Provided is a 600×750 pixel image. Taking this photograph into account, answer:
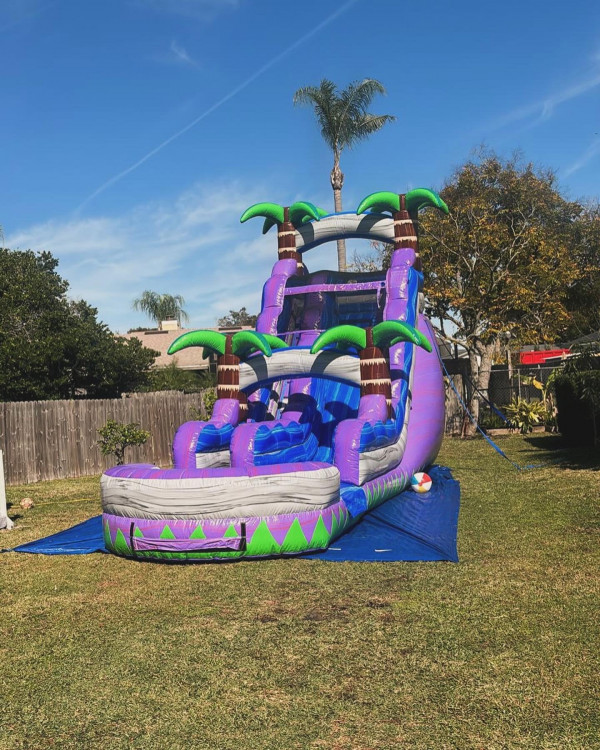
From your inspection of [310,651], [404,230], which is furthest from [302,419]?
[310,651]

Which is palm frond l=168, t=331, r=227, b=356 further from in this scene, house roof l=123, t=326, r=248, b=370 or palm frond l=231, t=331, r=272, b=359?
house roof l=123, t=326, r=248, b=370

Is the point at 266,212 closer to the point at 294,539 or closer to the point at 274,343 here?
the point at 274,343

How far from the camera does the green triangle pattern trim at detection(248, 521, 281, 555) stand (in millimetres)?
6719

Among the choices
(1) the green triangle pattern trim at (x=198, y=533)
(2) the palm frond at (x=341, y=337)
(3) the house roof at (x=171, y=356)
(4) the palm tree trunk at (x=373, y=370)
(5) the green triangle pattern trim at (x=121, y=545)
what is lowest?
(5) the green triangle pattern trim at (x=121, y=545)

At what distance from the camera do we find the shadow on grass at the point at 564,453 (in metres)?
12.7

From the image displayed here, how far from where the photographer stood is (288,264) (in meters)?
11.4

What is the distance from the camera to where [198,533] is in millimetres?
6676

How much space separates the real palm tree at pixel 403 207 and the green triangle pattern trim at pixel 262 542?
5.87m

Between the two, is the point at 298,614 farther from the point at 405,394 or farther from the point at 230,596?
the point at 405,394

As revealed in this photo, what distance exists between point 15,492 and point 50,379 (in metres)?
7.31

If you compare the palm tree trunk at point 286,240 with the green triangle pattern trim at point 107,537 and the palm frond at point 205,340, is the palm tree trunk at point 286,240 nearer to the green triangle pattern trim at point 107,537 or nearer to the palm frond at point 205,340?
the palm frond at point 205,340

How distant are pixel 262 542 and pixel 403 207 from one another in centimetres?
645

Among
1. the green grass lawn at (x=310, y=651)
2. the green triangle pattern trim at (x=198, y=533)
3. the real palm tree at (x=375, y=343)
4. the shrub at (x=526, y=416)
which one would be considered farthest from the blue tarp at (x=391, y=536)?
the shrub at (x=526, y=416)

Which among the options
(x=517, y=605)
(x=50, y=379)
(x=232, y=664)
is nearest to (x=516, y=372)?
(x=50, y=379)
